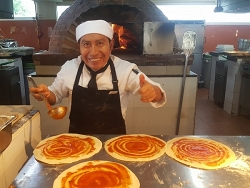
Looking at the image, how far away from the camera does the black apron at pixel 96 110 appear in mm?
1512

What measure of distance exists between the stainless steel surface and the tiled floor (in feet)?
4.38

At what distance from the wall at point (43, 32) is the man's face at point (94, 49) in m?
4.45

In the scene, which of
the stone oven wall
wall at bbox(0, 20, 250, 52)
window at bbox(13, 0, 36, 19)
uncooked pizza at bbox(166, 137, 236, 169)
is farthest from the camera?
window at bbox(13, 0, 36, 19)

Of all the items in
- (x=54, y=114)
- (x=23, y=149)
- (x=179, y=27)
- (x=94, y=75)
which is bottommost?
(x=23, y=149)

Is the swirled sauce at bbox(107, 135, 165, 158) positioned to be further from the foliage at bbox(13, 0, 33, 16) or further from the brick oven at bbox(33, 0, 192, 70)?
the foliage at bbox(13, 0, 33, 16)

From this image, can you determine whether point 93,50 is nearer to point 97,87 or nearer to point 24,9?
point 97,87

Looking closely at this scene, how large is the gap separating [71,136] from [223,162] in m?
0.79

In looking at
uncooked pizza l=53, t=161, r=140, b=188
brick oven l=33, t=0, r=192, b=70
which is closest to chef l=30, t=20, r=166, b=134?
uncooked pizza l=53, t=161, r=140, b=188

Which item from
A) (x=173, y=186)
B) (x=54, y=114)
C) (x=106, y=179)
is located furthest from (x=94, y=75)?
(x=173, y=186)

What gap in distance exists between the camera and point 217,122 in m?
3.63

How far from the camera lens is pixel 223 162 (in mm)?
1061

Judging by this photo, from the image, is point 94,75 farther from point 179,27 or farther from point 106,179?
point 179,27

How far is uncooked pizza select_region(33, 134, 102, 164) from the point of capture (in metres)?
1.09

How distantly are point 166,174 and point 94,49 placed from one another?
0.81m
